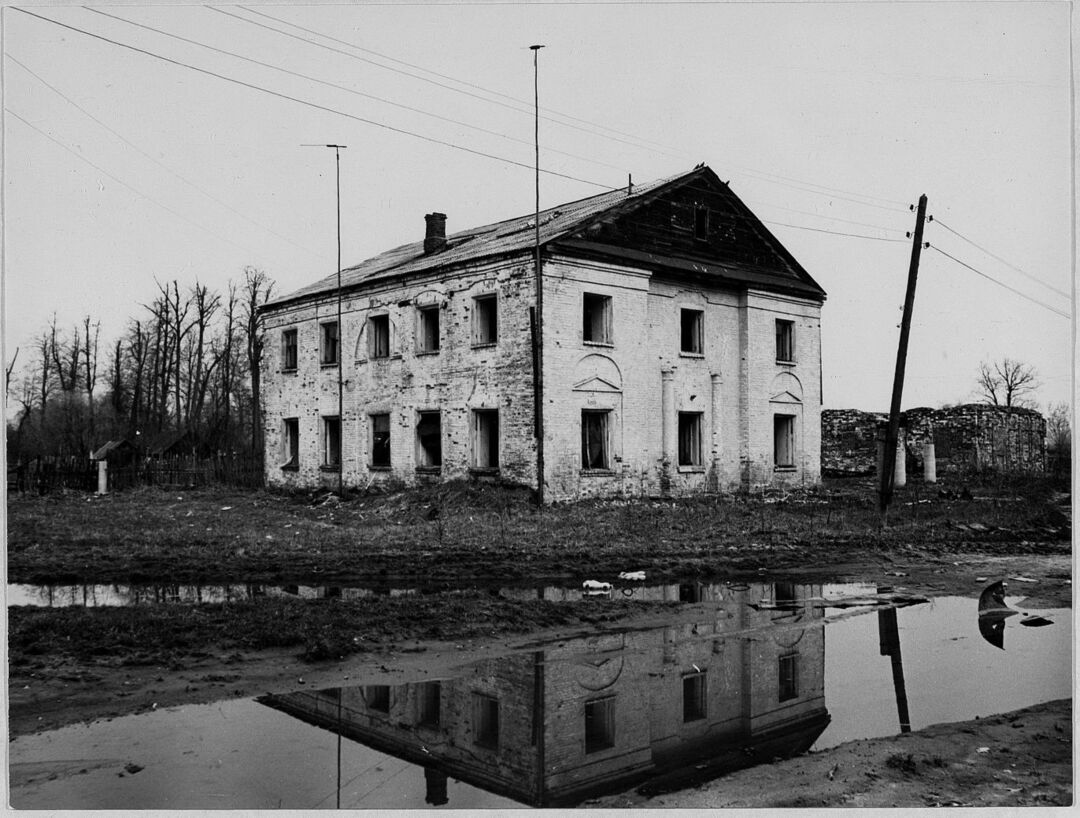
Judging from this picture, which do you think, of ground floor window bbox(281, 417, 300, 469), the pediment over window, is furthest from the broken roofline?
ground floor window bbox(281, 417, 300, 469)

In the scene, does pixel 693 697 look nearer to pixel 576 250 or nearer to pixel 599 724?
pixel 599 724

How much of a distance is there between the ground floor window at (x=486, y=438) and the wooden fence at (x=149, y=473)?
424 inches

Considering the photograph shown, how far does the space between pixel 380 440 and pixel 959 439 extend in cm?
2073

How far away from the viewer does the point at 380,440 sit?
25562mm

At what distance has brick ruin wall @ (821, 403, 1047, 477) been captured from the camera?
32062mm

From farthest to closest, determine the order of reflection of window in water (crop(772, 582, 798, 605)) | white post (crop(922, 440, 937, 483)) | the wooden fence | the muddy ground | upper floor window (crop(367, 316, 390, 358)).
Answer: white post (crop(922, 440, 937, 483)) < the wooden fence < upper floor window (crop(367, 316, 390, 358)) < reflection of window in water (crop(772, 582, 798, 605)) < the muddy ground

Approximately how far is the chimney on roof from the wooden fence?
31.3 ft

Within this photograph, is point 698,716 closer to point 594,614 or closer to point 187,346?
point 594,614

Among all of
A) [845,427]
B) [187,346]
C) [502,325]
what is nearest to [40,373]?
[187,346]

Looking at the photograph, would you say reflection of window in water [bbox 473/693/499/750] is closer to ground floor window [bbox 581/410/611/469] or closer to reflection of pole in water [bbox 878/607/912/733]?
reflection of pole in water [bbox 878/607/912/733]

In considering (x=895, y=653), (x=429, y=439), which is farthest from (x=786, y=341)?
(x=895, y=653)

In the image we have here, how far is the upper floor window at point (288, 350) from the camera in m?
29.0

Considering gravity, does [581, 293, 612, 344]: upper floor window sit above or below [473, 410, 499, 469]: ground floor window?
above

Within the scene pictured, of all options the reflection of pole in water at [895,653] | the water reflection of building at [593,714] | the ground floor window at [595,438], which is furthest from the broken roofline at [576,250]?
the water reflection of building at [593,714]
